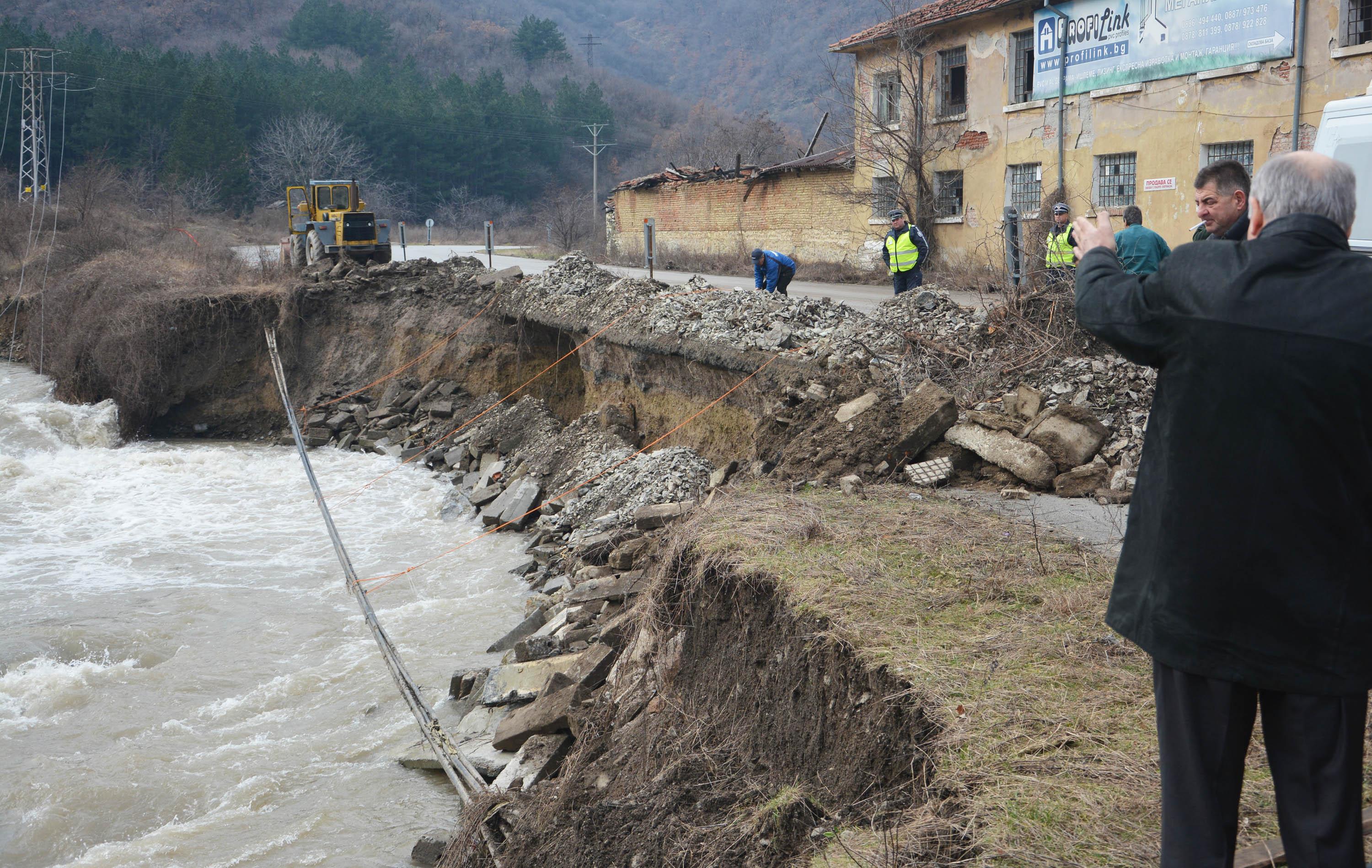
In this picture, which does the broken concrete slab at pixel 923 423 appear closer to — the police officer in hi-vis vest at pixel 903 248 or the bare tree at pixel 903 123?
the police officer in hi-vis vest at pixel 903 248

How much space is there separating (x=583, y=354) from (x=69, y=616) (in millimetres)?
7706

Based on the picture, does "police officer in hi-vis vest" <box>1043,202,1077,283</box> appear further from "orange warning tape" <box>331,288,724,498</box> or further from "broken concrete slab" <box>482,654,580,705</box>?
"broken concrete slab" <box>482,654,580,705</box>

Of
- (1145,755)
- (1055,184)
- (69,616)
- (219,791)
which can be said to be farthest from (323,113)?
(1145,755)

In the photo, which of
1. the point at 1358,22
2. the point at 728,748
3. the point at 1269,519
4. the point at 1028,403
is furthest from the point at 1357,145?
the point at 1358,22

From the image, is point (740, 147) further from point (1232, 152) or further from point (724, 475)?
point (724, 475)

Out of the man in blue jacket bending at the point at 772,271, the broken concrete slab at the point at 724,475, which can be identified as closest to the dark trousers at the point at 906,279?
the man in blue jacket bending at the point at 772,271

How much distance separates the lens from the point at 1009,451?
788 cm

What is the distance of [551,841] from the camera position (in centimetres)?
449

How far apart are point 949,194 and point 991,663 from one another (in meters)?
22.3

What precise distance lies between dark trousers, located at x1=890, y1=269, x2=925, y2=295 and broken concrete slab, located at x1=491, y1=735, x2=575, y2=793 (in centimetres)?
1030

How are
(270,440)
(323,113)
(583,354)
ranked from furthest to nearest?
(323,113)
(270,440)
(583,354)

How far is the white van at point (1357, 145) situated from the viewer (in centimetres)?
759

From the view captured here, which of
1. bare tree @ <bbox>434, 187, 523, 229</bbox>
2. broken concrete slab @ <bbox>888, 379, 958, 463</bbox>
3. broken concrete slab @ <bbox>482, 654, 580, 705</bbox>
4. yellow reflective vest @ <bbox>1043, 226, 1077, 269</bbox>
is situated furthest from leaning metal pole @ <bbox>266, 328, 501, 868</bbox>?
bare tree @ <bbox>434, 187, 523, 229</bbox>

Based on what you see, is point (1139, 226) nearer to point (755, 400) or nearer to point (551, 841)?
point (755, 400)
